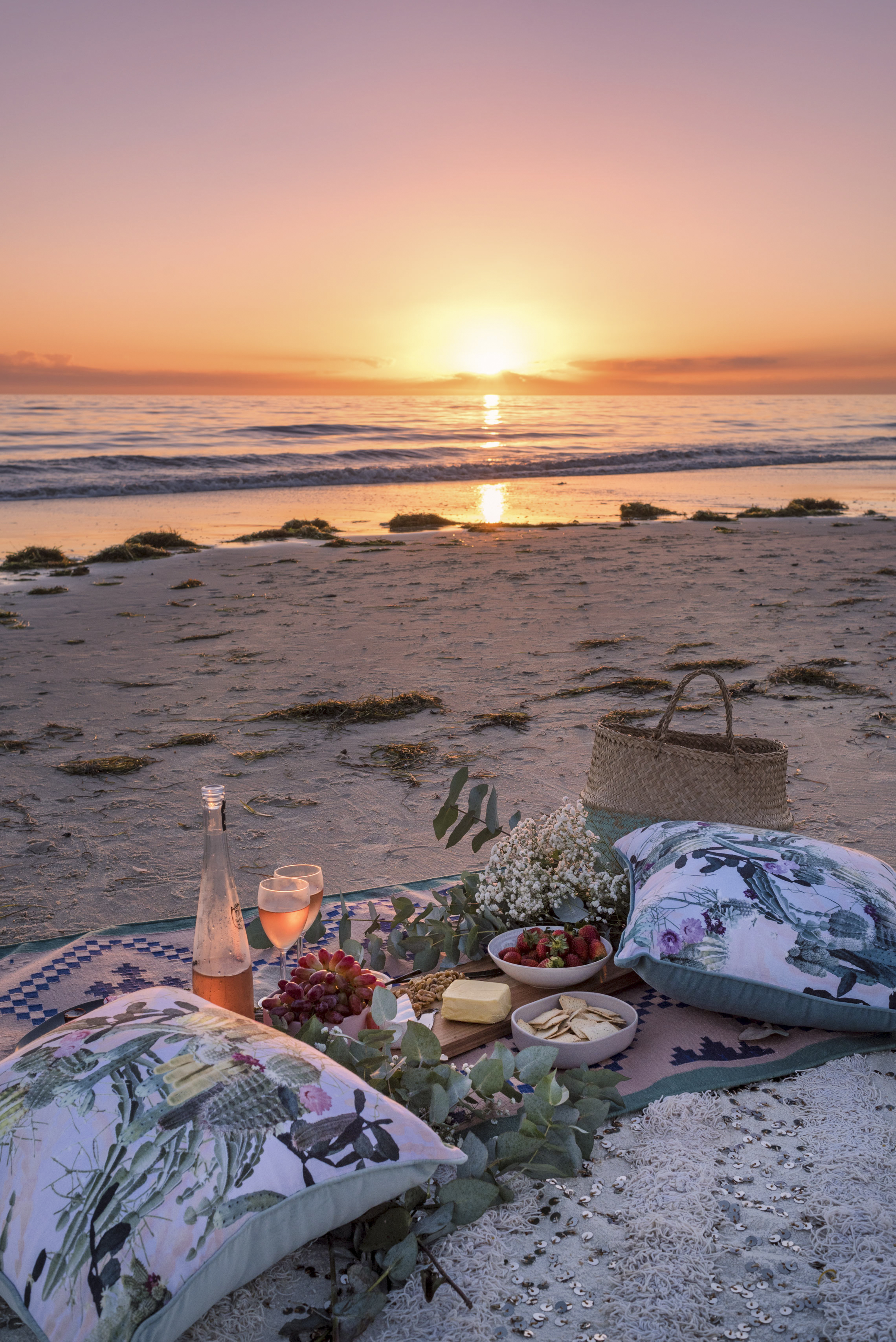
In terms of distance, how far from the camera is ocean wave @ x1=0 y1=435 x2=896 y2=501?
24.5 metres

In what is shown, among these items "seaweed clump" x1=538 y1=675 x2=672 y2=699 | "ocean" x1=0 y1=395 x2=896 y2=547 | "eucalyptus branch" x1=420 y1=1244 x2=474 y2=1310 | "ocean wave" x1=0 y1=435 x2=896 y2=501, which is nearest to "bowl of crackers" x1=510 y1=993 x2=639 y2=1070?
"eucalyptus branch" x1=420 y1=1244 x2=474 y2=1310

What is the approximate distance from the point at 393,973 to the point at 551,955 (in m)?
0.68

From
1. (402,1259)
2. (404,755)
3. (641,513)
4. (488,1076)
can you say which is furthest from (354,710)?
(641,513)

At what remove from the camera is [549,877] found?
3.22 metres

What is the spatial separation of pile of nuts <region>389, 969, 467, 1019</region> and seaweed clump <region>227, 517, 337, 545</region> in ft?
43.4

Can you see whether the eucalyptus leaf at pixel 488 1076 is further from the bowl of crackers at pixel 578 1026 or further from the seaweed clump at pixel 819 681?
the seaweed clump at pixel 819 681

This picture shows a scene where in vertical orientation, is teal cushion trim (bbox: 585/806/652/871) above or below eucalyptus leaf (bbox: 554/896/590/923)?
above

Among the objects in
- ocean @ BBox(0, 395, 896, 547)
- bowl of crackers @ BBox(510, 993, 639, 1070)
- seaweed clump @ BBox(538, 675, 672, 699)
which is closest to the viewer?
bowl of crackers @ BBox(510, 993, 639, 1070)

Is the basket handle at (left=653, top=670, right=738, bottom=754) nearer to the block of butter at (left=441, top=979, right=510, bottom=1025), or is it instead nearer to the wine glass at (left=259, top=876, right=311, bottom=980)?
the block of butter at (left=441, top=979, right=510, bottom=1025)

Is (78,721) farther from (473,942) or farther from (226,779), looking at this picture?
(473,942)

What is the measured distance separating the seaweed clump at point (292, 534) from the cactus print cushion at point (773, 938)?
1355 cm

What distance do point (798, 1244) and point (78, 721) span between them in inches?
219

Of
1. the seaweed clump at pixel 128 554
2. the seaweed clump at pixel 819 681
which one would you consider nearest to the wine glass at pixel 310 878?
the seaweed clump at pixel 819 681

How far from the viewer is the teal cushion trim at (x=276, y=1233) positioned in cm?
162
